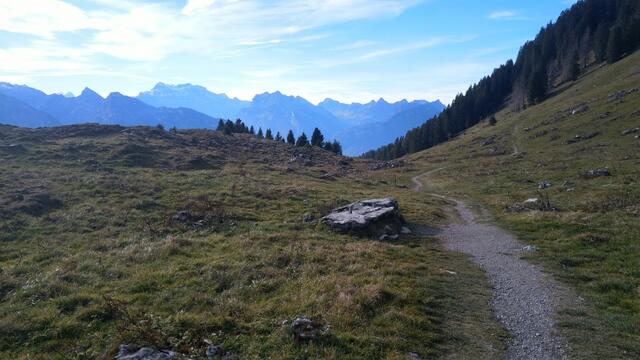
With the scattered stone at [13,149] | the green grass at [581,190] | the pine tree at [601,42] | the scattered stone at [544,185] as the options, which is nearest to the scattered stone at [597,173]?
the green grass at [581,190]

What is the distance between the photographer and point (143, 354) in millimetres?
10031

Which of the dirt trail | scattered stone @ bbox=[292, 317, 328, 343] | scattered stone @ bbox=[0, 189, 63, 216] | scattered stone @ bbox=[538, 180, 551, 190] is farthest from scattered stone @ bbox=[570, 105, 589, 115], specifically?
scattered stone @ bbox=[292, 317, 328, 343]

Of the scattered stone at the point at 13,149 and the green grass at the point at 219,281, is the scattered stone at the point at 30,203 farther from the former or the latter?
the scattered stone at the point at 13,149

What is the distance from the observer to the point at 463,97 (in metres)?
160

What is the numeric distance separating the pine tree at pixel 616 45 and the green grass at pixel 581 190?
8.59 meters

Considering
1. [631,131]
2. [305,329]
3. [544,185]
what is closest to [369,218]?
[305,329]

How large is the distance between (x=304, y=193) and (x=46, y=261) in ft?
72.6

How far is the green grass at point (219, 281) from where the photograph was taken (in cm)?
1137

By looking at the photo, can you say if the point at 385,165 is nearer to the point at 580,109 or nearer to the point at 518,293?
the point at 580,109

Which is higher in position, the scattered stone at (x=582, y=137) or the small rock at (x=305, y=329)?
the scattered stone at (x=582, y=137)

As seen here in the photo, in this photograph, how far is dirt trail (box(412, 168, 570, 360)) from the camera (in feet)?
36.0

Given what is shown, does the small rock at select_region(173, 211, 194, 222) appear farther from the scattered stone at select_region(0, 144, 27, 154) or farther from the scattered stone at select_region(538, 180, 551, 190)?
the scattered stone at select_region(0, 144, 27, 154)

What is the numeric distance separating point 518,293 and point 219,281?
35.9 feet

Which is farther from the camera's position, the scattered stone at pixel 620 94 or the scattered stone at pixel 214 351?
the scattered stone at pixel 620 94
